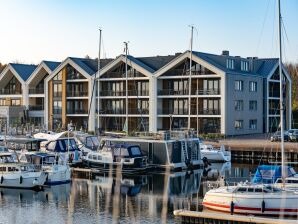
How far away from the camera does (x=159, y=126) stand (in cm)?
7956

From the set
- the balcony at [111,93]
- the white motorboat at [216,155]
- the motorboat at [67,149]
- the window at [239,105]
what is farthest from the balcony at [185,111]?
the motorboat at [67,149]

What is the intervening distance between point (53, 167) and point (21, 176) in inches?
103

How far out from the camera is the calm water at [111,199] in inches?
1334

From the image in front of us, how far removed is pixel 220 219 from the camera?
3008cm

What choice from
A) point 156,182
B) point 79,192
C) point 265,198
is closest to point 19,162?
point 79,192

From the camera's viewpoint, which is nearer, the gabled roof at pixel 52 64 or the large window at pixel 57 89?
the large window at pixel 57 89

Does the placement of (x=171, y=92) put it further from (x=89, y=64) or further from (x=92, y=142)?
(x=92, y=142)

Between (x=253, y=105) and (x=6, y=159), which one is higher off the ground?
(x=253, y=105)

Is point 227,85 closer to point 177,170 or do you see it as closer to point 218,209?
point 177,170

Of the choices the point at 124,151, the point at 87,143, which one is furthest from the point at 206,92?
the point at 124,151

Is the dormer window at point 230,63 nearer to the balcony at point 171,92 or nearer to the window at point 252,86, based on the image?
the window at point 252,86

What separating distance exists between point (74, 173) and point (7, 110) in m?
40.8

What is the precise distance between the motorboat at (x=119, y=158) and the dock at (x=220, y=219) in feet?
61.5

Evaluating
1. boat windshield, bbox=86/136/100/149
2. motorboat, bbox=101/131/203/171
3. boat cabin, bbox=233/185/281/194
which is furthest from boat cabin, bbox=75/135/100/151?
boat cabin, bbox=233/185/281/194
